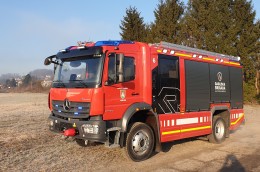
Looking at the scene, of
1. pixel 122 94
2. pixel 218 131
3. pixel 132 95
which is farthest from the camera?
pixel 218 131

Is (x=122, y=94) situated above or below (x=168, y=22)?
below

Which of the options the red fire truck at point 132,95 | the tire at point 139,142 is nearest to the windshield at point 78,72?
the red fire truck at point 132,95

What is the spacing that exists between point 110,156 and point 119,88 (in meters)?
2.04

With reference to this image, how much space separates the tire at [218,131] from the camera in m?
10.8

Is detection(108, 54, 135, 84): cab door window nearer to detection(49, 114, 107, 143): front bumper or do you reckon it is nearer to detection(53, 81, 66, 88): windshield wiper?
detection(49, 114, 107, 143): front bumper

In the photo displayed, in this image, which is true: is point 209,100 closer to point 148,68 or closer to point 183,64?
point 183,64

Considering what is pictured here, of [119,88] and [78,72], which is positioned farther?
[78,72]

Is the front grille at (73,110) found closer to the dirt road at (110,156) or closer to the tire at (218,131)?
the dirt road at (110,156)

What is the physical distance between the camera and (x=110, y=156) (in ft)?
28.1

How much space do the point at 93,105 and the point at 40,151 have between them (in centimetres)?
277

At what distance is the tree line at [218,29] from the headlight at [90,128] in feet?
71.7

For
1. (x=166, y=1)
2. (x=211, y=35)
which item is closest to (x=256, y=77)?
(x=211, y=35)

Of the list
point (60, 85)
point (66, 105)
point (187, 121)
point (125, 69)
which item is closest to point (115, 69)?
point (125, 69)

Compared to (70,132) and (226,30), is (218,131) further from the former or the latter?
(226,30)
